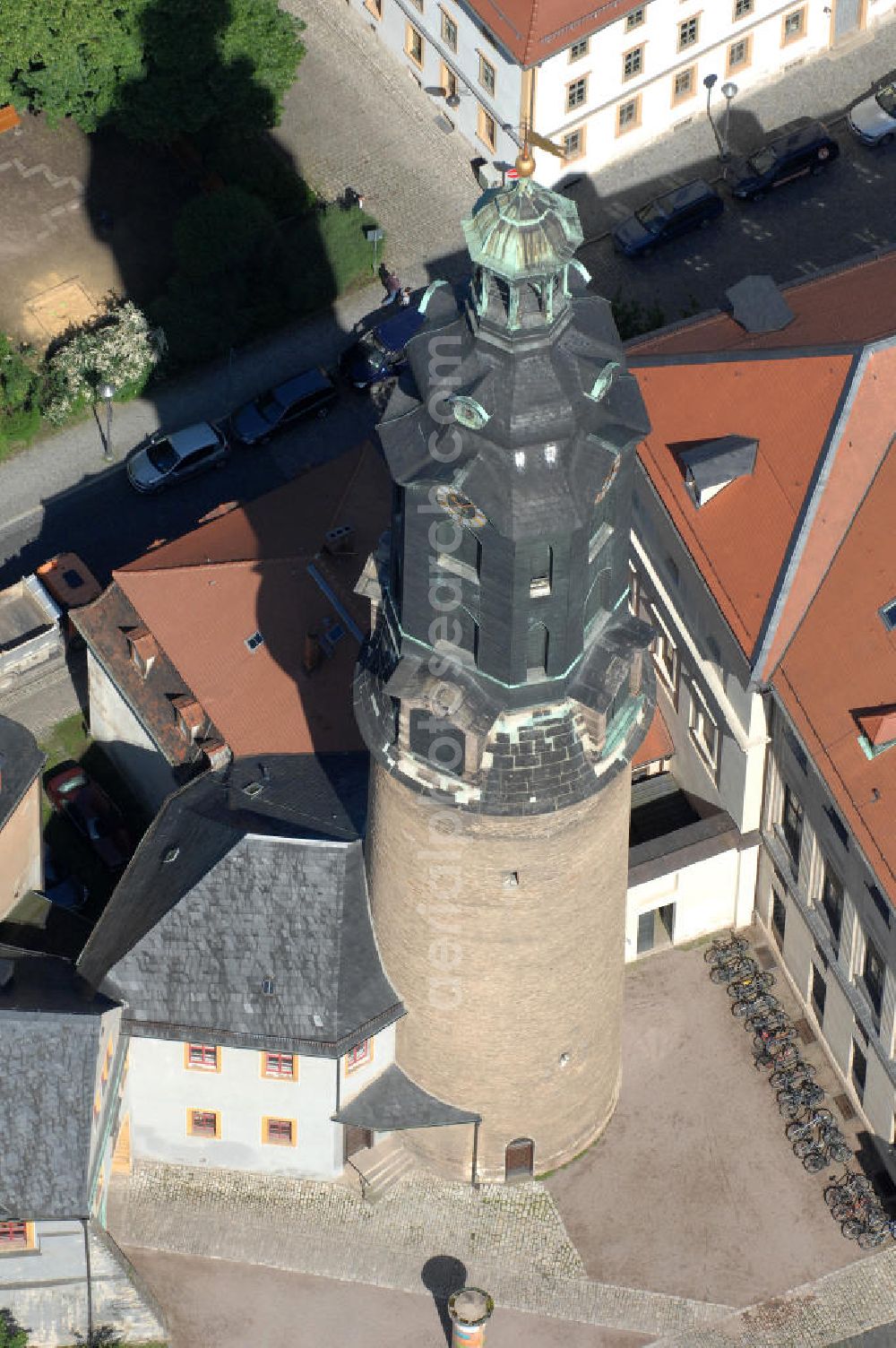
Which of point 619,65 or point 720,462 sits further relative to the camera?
point 619,65

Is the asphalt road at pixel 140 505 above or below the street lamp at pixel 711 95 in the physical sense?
below

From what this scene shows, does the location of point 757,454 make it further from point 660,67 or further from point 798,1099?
point 660,67

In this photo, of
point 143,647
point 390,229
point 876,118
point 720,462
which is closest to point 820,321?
point 720,462

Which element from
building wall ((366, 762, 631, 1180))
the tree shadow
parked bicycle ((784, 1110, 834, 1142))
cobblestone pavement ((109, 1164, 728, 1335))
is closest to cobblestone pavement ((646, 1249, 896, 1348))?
cobblestone pavement ((109, 1164, 728, 1335))

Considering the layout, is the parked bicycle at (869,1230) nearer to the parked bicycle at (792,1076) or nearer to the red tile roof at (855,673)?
the parked bicycle at (792,1076)

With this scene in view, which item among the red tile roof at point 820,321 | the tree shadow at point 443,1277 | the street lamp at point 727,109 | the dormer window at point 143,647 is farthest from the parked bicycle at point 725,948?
the street lamp at point 727,109

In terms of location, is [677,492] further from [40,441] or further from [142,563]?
[40,441]

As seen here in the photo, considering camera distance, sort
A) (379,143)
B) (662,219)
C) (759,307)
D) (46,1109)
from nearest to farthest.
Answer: (46,1109)
(759,307)
(662,219)
(379,143)

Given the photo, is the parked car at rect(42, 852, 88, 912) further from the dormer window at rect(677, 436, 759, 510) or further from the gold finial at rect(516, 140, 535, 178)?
the gold finial at rect(516, 140, 535, 178)
